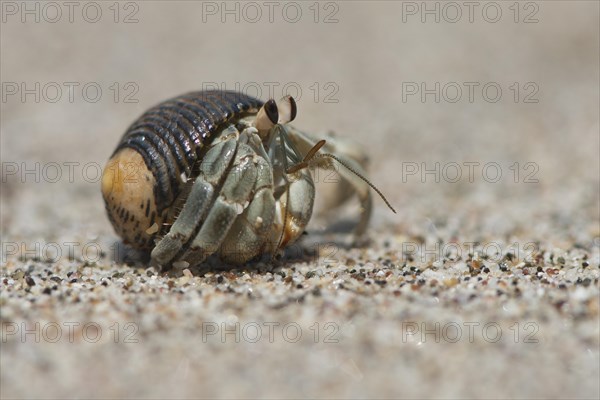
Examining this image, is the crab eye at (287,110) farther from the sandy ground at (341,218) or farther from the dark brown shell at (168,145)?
the sandy ground at (341,218)

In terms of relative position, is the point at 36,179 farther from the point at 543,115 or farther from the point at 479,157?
the point at 543,115

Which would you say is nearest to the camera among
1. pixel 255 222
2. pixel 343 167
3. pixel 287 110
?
pixel 255 222

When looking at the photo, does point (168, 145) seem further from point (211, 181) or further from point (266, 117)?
point (266, 117)

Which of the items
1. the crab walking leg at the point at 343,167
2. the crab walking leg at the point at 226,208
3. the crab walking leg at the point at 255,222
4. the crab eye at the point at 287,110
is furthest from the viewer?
the crab walking leg at the point at 343,167

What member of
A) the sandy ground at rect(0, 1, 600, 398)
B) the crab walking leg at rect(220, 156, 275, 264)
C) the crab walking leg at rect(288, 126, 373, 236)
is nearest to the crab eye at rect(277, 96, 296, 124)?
the crab walking leg at rect(288, 126, 373, 236)

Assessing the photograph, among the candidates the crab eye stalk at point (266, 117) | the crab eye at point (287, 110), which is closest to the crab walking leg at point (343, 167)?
the crab eye at point (287, 110)

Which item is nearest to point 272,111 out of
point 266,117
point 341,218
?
point 266,117

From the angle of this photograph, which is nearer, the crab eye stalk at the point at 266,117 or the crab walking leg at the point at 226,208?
the crab walking leg at the point at 226,208
